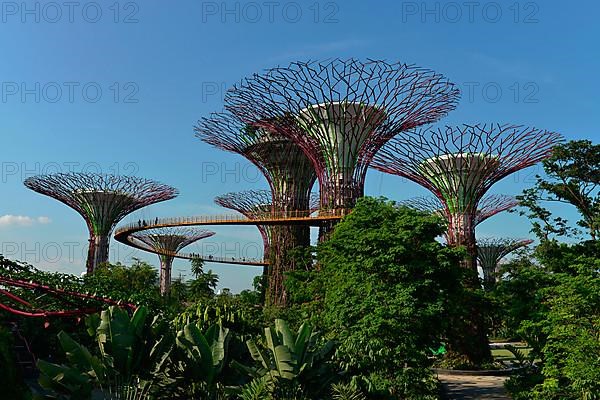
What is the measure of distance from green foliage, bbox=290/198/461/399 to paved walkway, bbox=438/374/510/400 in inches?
78.5

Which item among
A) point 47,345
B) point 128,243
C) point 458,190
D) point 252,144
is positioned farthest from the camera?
point 128,243

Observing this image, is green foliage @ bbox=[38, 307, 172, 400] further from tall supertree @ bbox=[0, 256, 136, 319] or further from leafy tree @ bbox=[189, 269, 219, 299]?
leafy tree @ bbox=[189, 269, 219, 299]

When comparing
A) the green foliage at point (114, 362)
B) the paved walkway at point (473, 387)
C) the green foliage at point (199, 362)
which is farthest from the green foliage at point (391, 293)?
the green foliage at point (114, 362)

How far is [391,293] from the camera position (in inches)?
499

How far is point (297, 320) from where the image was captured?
17531mm

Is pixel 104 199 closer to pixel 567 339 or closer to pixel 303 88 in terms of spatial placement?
pixel 303 88

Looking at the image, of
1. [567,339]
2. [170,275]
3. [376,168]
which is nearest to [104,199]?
[170,275]

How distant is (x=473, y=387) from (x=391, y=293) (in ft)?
19.9

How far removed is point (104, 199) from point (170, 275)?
1465 cm

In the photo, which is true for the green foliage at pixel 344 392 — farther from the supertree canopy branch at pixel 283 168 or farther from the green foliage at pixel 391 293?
the supertree canopy branch at pixel 283 168

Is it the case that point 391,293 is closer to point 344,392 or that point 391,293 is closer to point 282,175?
point 344,392

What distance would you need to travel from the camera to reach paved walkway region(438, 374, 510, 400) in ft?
47.7

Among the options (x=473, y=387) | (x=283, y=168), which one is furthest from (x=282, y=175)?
(x=473, y=387)

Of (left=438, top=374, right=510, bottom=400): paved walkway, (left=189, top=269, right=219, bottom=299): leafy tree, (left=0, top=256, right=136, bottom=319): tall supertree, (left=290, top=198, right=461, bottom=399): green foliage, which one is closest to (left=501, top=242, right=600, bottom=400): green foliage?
(left=438, top=374, right=510, bottom=400): paved walkway
